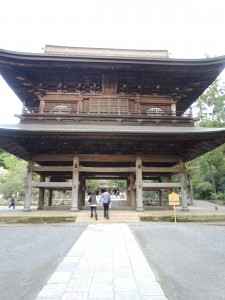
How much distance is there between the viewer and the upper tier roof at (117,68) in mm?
11383

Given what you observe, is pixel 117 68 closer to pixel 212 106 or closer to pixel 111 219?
pixel 111 219

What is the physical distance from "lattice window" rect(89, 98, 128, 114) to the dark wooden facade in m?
0.06

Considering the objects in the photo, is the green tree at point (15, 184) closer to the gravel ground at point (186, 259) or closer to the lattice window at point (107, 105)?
the lattice window at point (107, 105)

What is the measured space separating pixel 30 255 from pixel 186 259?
12.3 ft

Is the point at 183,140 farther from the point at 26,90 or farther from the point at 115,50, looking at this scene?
the point at 26,90

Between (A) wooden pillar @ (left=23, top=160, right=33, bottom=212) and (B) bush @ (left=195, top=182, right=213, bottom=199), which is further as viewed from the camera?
(B) bush @ (left=195, top=182, right=213, bottom=199)

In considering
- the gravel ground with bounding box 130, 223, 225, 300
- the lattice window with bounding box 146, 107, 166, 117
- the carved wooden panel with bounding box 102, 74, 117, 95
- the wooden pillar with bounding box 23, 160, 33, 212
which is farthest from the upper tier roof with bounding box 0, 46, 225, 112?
the gravel ground with bounding box 130, 223, 225, 300

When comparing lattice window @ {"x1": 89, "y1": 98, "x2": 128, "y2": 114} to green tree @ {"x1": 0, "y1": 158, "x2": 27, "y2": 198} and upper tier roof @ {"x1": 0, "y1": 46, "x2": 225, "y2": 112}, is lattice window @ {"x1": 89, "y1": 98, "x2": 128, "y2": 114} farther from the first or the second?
green tree @ {"x1": 0, "y1": 158, "x2": 27, "y2": 198}

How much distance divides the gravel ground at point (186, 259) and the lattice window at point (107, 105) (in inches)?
296

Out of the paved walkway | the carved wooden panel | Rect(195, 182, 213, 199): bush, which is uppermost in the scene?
the carved wooden panel

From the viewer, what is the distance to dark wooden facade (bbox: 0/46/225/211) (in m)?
10.3

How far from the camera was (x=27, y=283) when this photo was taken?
3461 millimetres

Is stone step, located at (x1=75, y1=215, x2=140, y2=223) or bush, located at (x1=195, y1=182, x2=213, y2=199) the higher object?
bush, located at (x1=195, y1=182, x2=213, y2=199)

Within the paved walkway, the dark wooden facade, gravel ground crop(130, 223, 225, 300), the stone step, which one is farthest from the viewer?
the dark wooden facade
